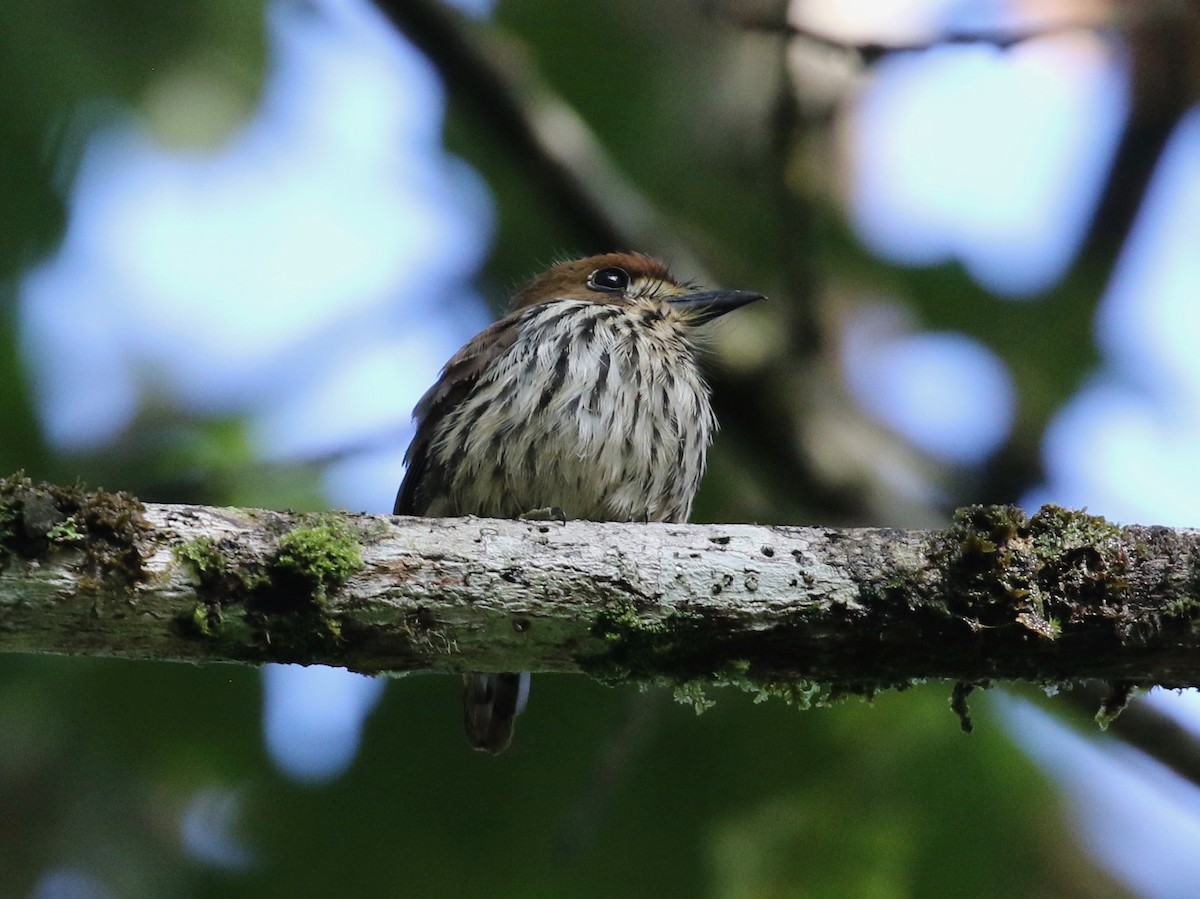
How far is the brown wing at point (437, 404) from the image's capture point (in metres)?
4.23

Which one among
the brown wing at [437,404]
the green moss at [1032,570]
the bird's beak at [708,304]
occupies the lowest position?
the brown wing at [437,404]

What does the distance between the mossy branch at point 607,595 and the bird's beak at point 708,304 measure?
79.2 inches

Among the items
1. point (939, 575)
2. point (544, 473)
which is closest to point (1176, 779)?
point (939, 575)

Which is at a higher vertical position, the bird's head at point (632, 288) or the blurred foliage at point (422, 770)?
the bird's head at point (632, 288)

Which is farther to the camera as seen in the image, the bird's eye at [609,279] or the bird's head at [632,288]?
the bird's eye at [609,279]

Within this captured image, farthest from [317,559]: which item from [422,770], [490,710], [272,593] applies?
[422,770]

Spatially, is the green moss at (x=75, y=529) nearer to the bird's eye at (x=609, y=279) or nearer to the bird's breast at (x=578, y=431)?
the bird's breast at (x=578, y=431)

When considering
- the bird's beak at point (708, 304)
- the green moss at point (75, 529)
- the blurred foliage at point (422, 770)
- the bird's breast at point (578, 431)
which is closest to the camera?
the green moss at point (75, 529)

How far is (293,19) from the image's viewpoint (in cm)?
555

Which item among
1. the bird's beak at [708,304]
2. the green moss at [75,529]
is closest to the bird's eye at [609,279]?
the bird's beak at [708,304]

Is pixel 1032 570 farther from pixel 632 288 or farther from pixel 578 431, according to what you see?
pixel 632 288

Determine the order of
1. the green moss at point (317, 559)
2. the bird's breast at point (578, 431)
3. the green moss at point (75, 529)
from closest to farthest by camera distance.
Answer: the green moss at point (75, 529) < the green moss at point (317, 559) < the bird's breast at point (578, 431)

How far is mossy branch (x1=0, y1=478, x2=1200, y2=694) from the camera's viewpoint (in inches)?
105

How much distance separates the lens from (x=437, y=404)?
4.30 m
